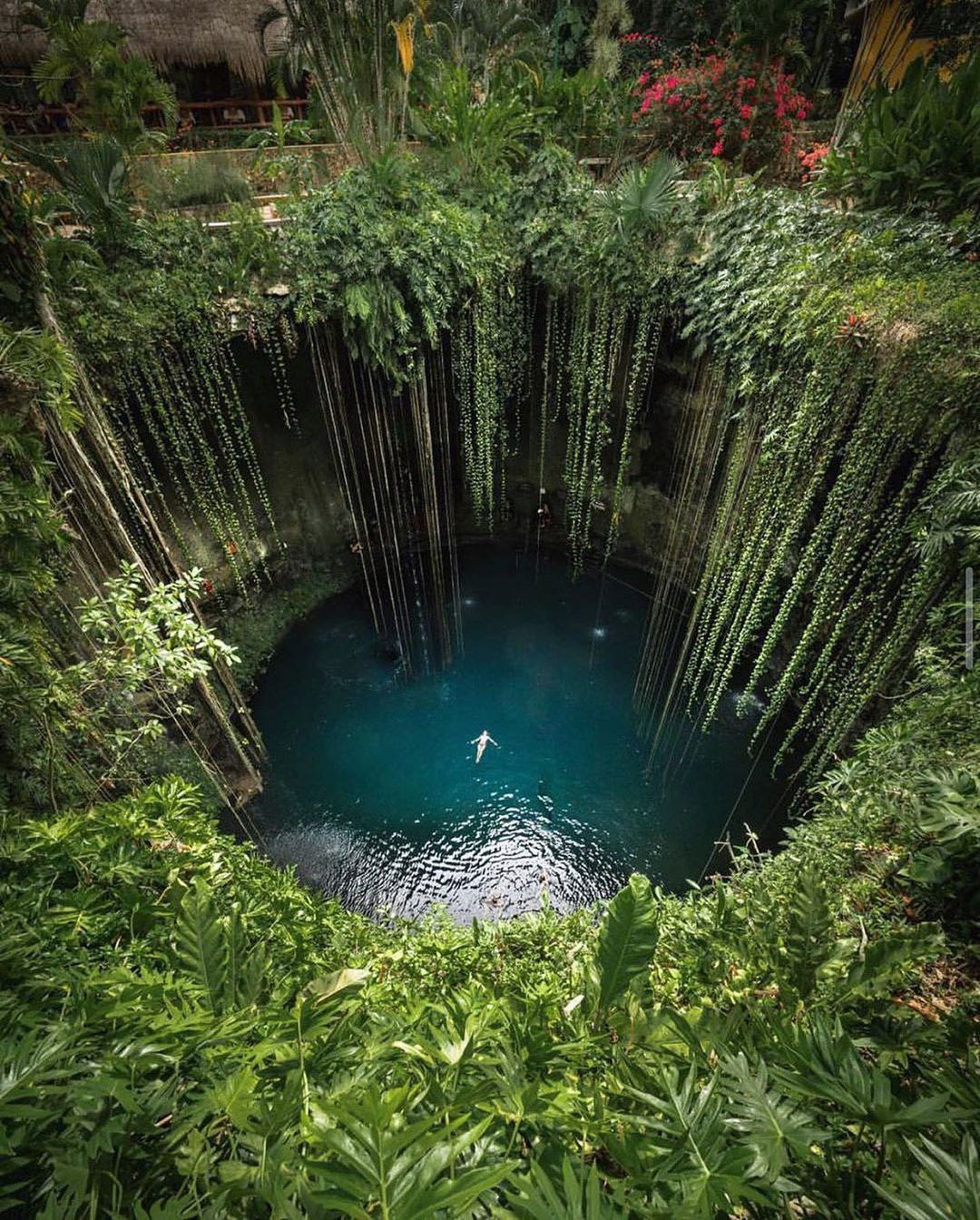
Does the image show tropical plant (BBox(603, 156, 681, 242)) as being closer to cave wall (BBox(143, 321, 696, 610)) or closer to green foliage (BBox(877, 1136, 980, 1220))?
cave wall (BBox(143, 321, 696, 610))

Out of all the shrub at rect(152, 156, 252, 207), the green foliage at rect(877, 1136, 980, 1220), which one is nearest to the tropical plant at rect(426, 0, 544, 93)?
the shrub at rect(152, 156, 252, 207)

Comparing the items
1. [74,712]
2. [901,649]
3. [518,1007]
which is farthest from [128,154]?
[901,649]

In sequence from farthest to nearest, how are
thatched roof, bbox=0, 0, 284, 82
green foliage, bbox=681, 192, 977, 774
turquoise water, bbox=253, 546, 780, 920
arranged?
1. thatched roof, bbox=0, 0, 284, 82
2. turquoise water, bbox=253, 546, 780, 920
3. green foliage, bbox=681, 192, 977, 774

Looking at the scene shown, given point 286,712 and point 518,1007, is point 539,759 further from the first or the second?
point 518,1007

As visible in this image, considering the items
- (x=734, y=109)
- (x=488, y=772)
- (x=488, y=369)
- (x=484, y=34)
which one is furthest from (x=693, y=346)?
(x=484, y=34)

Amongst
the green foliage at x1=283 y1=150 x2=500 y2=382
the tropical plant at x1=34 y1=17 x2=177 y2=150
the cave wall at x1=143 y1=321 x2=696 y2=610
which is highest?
the tropical plant at x1=34 y1=17 x2=177 y2=150

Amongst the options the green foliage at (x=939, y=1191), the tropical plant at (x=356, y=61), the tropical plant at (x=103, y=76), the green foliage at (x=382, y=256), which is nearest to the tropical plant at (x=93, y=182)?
the tropical plant at (x=103, y=76)
